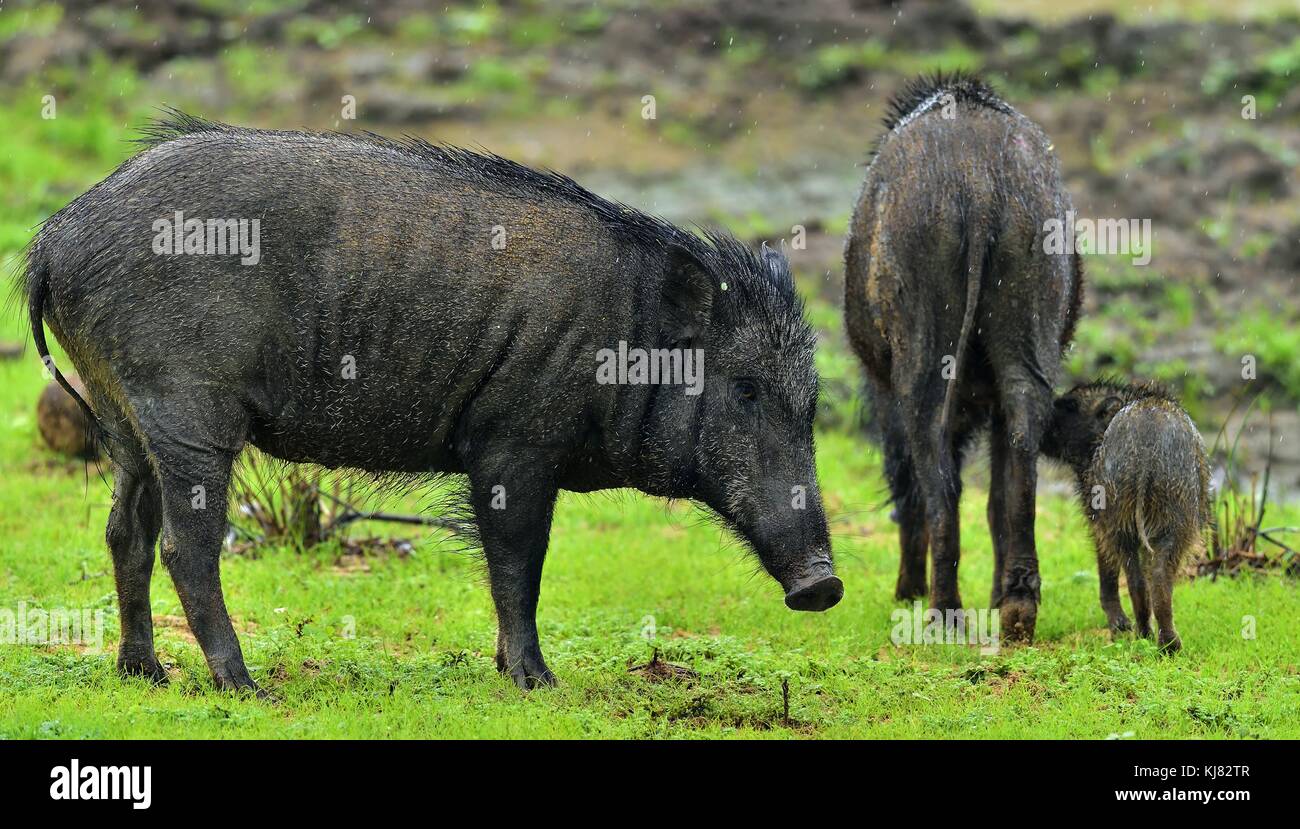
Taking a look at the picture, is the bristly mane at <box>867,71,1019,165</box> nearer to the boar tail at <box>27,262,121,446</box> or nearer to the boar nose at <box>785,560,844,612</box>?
the boar nose at <box>785,560,844,612</box>

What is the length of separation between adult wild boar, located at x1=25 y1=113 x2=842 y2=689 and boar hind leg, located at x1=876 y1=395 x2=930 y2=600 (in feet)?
6.74

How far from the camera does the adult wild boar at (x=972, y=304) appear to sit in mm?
8930

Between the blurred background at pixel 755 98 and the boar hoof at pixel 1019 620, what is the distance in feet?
21.0

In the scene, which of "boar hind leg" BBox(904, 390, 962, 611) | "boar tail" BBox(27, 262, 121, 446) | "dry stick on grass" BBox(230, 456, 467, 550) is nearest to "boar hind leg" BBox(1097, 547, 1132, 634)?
"boar hind leg" BBox(904, 390, 962, 611)

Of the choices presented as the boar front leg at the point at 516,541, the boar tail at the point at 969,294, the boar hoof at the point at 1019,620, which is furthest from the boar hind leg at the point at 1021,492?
the boar front leg at the point at 516,541

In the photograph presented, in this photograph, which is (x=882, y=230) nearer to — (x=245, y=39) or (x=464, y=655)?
(x=464, y=655)

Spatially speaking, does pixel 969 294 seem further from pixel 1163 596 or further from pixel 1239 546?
pixel 1239 546

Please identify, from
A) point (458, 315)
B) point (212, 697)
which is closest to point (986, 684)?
point (458, 315)

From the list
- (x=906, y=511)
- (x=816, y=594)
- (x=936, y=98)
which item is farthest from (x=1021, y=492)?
(x=936, y=98)

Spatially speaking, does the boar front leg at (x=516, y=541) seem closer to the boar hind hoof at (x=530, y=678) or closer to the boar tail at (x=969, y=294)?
the boar hind hoof at (x=530, y=678)

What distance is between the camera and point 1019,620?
9.06 metres

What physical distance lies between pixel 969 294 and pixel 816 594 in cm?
192

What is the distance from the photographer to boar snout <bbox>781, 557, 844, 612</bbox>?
7.79 m

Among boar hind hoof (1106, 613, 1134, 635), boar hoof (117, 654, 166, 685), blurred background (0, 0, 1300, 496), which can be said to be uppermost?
blurred background (0, 0, 1300, 496)
